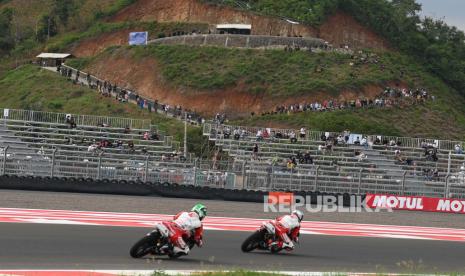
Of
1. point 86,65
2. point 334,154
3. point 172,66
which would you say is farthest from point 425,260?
point 86,65

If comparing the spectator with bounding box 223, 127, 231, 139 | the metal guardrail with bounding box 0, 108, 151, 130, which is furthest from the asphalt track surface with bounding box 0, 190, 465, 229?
the spectator with bounding box 223, 127, 231, 139

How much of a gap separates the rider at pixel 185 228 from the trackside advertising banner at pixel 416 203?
1940 centimetres

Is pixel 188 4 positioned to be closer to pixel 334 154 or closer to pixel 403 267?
pixel 334 154

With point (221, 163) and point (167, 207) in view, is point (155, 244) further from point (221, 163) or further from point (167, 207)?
point (221, 163)

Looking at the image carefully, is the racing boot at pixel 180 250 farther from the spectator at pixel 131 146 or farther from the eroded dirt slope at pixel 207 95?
the eroded dirt slope at pixel 207 95

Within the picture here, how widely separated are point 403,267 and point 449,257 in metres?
3.06

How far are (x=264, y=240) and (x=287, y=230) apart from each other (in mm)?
461

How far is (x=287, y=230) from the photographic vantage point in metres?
17.4

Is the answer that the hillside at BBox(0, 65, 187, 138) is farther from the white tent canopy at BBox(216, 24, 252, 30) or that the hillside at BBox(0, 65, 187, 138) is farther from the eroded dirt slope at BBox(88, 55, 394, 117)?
the white tent canopy at BBox(216, 24, 252, 30)

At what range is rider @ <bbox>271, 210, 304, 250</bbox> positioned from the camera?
17188mm

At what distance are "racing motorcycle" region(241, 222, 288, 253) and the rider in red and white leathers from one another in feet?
5.98

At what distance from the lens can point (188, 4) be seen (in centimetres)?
10075

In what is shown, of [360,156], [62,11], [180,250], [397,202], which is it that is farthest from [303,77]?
[180,250]

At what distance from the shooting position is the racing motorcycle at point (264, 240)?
17.1m
